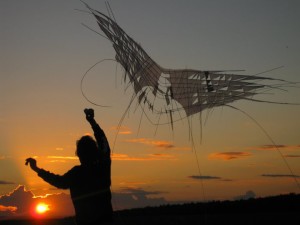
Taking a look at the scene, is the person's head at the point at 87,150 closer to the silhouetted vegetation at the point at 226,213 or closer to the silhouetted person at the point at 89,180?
the silhouetted person at the point at 89,180

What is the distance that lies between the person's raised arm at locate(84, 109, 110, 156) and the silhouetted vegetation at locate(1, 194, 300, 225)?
15.3 ft

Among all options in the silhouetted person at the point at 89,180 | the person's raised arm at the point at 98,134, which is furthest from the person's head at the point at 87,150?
the person's raised arm at the point at 98,134

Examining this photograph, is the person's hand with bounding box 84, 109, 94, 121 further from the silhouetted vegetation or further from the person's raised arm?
the silhouetted vegetation

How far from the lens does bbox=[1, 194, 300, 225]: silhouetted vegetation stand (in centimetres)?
920

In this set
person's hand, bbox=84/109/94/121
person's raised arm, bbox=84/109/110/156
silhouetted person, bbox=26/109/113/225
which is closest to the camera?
silhouetted person, bbox=26/109/113/225

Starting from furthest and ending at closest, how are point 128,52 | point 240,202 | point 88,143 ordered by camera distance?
point 240,202 < point 128,52 < point 88,143

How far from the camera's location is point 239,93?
268 inches

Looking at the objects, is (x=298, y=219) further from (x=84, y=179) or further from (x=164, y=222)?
(x=84, y=179)

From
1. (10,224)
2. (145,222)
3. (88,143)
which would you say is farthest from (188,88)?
(10,224)

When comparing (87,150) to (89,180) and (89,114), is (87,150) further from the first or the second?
(89,114)

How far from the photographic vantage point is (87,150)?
506 cm

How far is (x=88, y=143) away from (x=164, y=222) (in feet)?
16.8

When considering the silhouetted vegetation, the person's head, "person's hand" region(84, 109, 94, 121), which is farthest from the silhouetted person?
the silhouetted vegetation

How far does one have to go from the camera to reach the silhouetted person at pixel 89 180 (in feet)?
16.4
